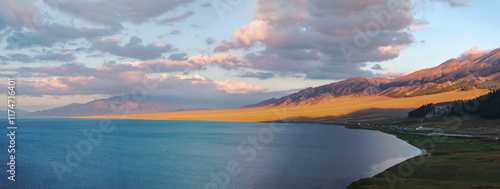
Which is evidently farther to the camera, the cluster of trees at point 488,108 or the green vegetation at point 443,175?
the cluster of trees at point 488,108

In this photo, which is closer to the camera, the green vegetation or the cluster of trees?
the green vegetation

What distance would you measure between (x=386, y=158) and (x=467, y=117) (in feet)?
445

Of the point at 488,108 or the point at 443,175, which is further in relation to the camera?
the point at 488,108

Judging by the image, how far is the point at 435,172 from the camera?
5906 cm

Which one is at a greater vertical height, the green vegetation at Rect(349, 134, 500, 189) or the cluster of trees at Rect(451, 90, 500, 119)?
the cluster of trees at Rect(451, 90, 500, 119)

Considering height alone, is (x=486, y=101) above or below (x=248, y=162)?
above

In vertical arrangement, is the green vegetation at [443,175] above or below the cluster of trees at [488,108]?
below

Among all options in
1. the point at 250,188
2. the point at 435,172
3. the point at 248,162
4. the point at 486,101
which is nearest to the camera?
the point at 250,188

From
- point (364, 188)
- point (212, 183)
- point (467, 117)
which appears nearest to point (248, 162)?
point (212, 183)

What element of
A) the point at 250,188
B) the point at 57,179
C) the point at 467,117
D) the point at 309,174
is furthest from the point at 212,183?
the point at 467,117

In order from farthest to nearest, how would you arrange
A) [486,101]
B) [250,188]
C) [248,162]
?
[486,101] < [248,162] < [250,188]

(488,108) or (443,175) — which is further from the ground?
(488,108)

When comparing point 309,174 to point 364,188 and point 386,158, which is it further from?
point 386,158

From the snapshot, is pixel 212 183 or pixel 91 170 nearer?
pixel 212 183
